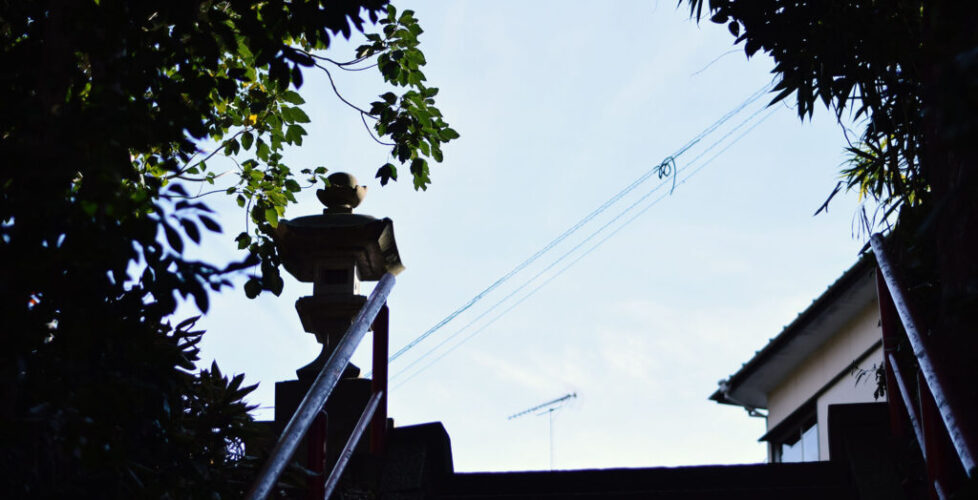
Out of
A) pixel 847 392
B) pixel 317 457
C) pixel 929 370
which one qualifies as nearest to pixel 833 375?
pixel 847 392

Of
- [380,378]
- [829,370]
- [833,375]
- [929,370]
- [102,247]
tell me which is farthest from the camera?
[829,370]

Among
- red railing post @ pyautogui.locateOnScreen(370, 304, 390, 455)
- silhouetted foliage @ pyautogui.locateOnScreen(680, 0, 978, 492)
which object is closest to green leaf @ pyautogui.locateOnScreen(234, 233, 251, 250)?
red railing post @ pyautogui.locateOnScreen(370, 304, 390, 455)

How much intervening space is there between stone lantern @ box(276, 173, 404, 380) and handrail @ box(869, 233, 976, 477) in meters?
2.52

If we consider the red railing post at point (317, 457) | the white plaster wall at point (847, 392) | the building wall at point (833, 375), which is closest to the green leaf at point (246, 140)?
the red railing post at point (317, 457)

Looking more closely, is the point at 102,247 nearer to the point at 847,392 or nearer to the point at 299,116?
the point at 299,116

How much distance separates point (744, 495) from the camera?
5.44 meters

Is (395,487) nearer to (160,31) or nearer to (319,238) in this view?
(319,238)

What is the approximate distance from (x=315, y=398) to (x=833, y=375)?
1237 centimetres

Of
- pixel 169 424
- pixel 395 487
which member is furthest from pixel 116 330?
pixel 395 487

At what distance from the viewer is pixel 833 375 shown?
15.6 m

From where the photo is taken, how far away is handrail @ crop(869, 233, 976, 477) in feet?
12.7

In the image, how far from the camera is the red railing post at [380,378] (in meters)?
5.54

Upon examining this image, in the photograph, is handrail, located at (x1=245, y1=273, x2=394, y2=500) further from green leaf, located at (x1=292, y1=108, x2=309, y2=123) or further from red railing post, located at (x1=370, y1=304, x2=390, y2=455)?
green leaf, located at (x1=292, y1=108, x2=309, y2=123)

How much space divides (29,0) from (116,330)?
1.90 meters
